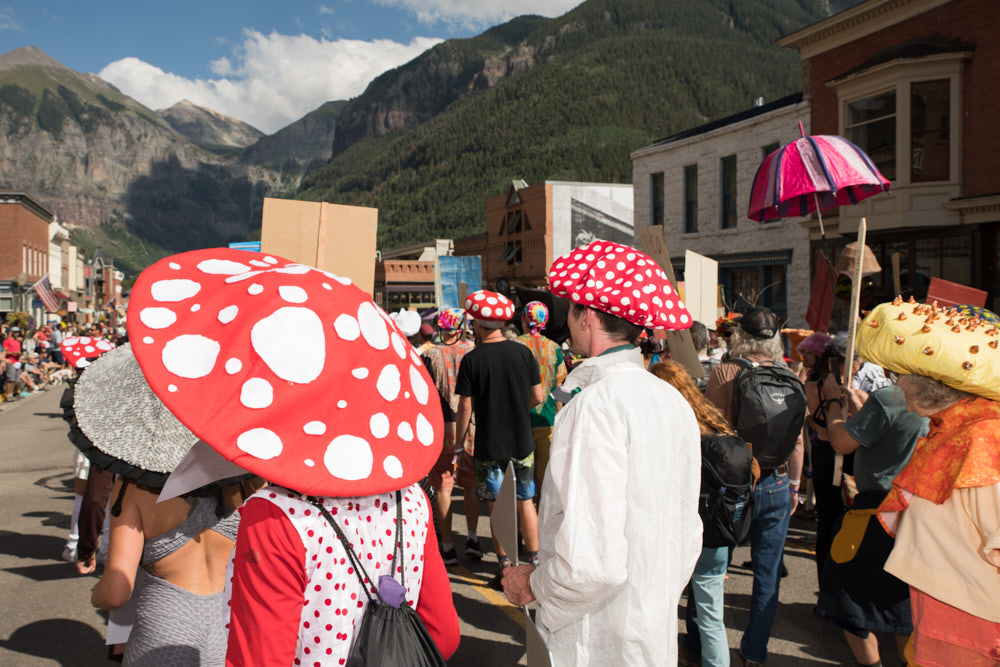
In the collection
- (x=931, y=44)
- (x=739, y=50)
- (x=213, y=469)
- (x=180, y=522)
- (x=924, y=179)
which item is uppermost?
(x=739, y=50)

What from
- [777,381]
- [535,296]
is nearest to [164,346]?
[777,381]

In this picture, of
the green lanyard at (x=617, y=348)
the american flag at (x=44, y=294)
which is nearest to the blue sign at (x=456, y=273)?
the green lanyard at (x=617, y=348)

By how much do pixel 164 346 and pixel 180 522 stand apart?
3.69 ft

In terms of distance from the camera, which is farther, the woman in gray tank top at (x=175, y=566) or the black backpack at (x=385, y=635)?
the woman in gray tank top at (x=175, y=566)

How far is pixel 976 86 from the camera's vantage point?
47.5ft

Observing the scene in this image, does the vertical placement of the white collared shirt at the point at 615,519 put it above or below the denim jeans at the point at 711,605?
above

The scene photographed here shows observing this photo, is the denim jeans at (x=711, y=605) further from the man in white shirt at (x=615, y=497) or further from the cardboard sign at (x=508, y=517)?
the cardboard sign at (x=508, y=517)

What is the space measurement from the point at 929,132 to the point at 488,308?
48.5 ft

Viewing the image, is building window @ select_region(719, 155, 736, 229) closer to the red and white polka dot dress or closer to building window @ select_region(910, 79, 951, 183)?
building window @ select_region(910, 79, 951, 183)

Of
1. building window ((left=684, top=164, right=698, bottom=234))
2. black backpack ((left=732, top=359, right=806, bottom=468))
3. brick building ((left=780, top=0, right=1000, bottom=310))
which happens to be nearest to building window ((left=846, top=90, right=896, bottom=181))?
brick building ((left=780, top=0, right=1000, bottom=310))

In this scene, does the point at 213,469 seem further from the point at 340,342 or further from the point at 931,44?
the point at 931,44

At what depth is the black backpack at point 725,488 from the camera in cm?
323

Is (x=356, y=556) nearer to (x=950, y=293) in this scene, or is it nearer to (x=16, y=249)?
(x=950, y=293)

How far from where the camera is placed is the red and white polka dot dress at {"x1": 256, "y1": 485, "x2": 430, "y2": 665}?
1372mm
